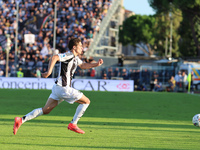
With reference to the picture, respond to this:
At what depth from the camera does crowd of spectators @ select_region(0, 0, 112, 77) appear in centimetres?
3984

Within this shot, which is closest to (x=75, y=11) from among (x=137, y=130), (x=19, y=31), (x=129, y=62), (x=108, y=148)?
(x=19, y=31)

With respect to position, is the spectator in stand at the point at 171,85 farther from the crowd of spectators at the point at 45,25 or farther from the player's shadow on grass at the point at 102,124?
the player's shadow on grass at the point at 102,124

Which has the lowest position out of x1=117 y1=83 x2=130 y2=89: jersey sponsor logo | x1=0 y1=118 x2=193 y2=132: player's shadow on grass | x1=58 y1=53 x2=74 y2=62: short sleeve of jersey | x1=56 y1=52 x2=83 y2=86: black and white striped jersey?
x1=117 y1=83 x2=130 y2=89: jersey sponsor logo

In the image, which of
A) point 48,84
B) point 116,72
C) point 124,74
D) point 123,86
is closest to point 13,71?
point 48,84

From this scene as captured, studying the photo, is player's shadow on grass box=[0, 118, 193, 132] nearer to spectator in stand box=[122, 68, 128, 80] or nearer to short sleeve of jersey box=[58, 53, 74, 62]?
short sleeve of jersey box=[58, 53, 74, 62]

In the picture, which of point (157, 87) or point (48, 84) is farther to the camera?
point (157, 87)

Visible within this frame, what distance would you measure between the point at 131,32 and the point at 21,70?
5688cm

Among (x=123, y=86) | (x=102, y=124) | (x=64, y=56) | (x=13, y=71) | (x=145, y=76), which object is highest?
(x=64, y=56)

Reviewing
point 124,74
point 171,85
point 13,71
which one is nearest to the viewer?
point 171,85

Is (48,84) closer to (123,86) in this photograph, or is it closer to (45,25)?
(123,86)

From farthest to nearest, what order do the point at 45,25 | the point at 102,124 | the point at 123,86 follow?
the point at 45,25
the point at 123,86
the point at 102,124

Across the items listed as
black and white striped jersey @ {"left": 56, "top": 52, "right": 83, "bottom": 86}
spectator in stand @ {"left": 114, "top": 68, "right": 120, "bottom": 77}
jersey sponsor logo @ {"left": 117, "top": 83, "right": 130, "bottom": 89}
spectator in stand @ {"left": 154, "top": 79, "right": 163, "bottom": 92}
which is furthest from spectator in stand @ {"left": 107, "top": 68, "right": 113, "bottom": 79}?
black and white striped jersey @ {"left": 56, "top": 52, "right": 83, "bottom": 86}

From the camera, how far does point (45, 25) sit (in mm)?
42750

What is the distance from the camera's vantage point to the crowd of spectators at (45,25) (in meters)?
39.8
